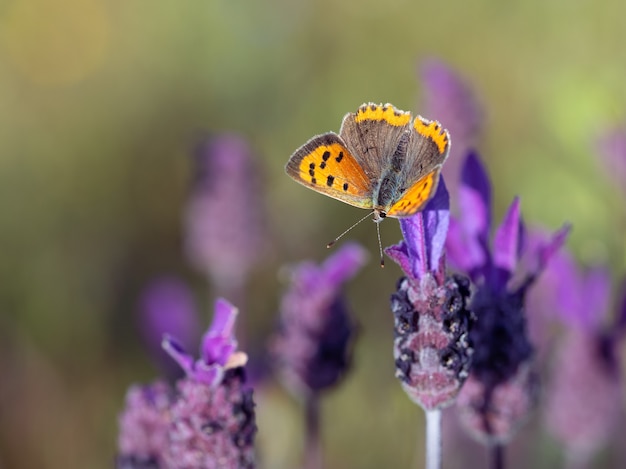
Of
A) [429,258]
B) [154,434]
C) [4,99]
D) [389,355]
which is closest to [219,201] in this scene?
[389,355]

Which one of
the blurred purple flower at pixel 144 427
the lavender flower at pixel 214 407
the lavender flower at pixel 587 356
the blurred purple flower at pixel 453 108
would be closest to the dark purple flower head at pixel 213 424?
the lavender flower at pixel 214 407

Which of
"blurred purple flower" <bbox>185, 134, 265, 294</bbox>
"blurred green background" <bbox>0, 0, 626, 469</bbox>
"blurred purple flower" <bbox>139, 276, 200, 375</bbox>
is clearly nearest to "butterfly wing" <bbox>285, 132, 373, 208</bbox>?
"blurred green background" <bbox>0, 0, 626, 469</bbox>

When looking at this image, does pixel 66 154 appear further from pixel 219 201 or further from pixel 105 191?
pixel 219 201

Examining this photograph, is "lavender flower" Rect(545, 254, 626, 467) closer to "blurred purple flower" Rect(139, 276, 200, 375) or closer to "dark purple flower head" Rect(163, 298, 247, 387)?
"dark purple flower head" Rect(163, 298, 247, 387)

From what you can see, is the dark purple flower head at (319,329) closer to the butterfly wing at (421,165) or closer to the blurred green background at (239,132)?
the butterfly wing at (421,165)

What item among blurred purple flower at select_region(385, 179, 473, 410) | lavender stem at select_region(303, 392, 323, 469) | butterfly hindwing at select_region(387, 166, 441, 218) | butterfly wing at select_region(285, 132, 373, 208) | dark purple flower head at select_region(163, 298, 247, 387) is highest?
butterfly hindwing at select_region(387, 166, 441, 218)

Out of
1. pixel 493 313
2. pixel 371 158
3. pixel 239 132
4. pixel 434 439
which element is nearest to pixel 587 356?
pixel 493 313

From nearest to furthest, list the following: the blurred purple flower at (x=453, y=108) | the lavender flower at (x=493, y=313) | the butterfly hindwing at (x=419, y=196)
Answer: the butterfly hindwing at (x=419, y=196) < the lavender flower at (x=493, y=313) < the blurred purple flower at (x=453, y=108)
